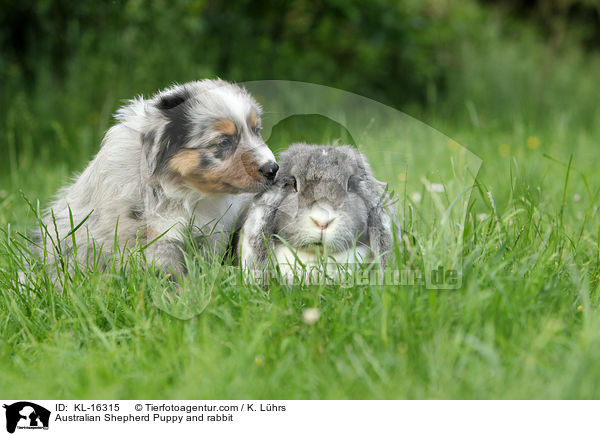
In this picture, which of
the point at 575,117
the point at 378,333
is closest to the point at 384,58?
the point at 575,117

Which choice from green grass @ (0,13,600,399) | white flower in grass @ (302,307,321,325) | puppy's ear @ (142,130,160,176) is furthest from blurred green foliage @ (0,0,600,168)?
white flower in grass @ (302,307,321,325)

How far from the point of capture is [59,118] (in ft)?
15.4

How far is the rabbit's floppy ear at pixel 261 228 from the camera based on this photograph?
2.55 meters

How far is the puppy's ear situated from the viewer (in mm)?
2682

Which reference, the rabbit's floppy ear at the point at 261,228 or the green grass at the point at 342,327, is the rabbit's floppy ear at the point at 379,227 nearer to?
the green grass at the point at 342,327

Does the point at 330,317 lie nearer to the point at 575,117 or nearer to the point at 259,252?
the point at 259,252

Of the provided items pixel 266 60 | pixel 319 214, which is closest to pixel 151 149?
pixel 319 214

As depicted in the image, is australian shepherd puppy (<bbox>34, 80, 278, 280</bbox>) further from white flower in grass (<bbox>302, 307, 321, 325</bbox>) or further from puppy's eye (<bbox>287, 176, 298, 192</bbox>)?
white flower in grass (<bbox>302, 307, 321, 325</bbox>)
